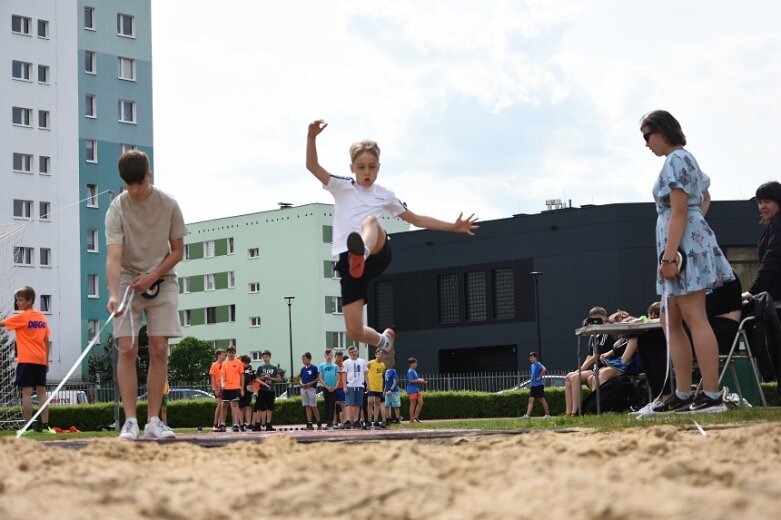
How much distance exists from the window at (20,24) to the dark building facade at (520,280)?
23309 mm

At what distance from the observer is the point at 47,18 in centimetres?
6381

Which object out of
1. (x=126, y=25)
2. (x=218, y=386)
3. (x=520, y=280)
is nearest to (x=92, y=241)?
(x=126, y=25)

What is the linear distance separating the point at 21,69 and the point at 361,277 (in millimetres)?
58700

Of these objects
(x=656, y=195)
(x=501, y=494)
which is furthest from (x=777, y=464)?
(x=656, y=195)

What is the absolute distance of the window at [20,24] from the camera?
6238 cm

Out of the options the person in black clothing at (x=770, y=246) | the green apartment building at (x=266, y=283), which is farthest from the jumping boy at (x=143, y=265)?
the green apartment building at (x=266, y=283)

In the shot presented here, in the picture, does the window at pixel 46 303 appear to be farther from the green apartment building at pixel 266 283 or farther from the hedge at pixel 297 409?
the hedge at pixel 297 409

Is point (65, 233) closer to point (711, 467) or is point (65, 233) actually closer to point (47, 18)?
point (47, 18)

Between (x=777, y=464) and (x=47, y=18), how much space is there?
211ft

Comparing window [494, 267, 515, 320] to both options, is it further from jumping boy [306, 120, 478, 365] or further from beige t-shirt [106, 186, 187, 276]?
beige t-shirt [106, 186, 187, 276]

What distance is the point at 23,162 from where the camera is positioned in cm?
6238

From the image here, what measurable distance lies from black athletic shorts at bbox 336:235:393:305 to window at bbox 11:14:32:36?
58720 mm

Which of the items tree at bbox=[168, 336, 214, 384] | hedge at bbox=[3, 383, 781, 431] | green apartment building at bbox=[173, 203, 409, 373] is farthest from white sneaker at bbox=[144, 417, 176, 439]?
green apartment building at bbox=[173, 203, 409, 373]

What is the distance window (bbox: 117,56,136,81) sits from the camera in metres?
66.9
